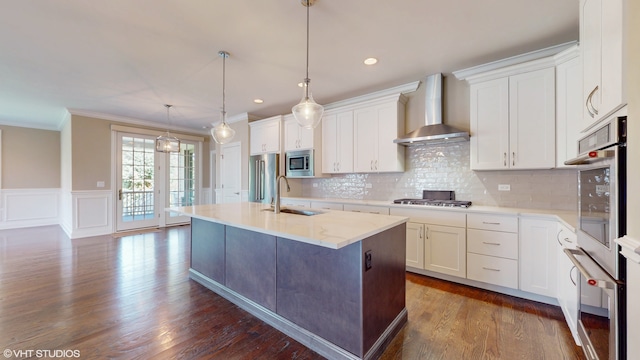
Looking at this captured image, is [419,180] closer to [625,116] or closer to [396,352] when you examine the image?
[396,352]

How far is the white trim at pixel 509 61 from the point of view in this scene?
258cm

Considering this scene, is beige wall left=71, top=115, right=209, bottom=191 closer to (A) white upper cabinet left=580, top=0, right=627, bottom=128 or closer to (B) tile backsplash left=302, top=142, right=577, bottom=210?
(B) tile backsplash left=302, top=142, right=577, bottom=210

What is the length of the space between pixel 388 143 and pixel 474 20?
1716 mm

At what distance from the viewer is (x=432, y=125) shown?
10.6 feet

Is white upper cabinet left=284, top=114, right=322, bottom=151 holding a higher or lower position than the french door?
higher

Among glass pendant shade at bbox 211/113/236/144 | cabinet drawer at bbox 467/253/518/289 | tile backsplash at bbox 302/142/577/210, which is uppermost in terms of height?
glass pendant shade at bbox 211/113/236/144

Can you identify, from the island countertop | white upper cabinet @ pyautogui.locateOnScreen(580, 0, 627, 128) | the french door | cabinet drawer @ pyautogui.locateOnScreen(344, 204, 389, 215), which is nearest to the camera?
white upper cabinet @ pyautogui.locateOnScreen(580, 0, 627, 128)

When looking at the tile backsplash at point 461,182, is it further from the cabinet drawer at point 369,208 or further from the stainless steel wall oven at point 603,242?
the stainless steel wall oven at point 603,242

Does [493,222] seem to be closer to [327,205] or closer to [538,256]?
[538,256]

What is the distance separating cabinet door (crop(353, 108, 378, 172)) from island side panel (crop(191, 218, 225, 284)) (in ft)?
7.37

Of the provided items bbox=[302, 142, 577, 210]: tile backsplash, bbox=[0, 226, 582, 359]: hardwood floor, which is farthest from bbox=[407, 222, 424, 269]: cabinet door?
bbox=[302, 142, 577, 210]: tile backsplash

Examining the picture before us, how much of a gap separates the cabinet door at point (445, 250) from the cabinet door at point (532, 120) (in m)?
0.99

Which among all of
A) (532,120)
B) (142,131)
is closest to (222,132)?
(532,120)

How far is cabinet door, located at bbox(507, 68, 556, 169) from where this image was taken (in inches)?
101
